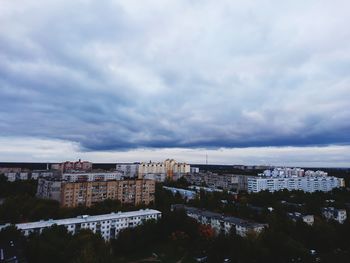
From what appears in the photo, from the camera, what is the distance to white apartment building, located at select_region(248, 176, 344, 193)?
132ft

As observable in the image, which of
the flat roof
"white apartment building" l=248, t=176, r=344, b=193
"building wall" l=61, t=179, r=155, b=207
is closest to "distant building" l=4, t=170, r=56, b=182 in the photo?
"building wall" l=61, t=179, r=155, b=207

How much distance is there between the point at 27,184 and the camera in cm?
3272

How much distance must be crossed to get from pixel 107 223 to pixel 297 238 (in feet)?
39.5

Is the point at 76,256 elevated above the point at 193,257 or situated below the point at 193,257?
above

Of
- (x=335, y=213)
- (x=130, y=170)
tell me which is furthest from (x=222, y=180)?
(x=335, y=213)

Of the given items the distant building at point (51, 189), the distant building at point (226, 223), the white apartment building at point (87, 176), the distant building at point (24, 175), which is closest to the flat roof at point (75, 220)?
the distant building at point (226, 223)

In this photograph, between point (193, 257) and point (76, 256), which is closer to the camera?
point (76, 256)

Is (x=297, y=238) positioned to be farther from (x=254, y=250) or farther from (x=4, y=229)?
(x=4, y=229)

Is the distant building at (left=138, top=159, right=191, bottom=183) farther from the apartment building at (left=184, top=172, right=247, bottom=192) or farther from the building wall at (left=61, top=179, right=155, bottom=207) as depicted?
Result: the building wall at (left=61, top=179, right=155, bottom=207)

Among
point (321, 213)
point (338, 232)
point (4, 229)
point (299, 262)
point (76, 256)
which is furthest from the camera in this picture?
point (321, 213)

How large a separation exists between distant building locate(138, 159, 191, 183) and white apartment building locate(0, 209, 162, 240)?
31.2 metres

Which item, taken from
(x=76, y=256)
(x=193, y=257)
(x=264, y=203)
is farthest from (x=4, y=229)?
(x=264, y=203)

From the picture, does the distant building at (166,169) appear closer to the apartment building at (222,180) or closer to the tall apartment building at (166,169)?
the tall apartment building at (166,169)

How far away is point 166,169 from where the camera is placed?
56.8m
